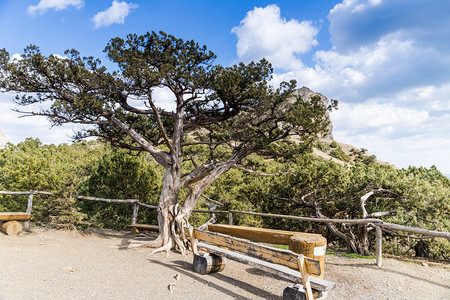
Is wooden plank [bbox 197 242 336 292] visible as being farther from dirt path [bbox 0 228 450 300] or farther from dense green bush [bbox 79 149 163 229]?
dense green bush [bbox 79 149 163 229]

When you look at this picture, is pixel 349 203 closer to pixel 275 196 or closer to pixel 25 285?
pixel 275 196

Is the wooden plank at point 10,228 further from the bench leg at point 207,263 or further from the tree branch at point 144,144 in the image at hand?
the bench leg at point 207,263

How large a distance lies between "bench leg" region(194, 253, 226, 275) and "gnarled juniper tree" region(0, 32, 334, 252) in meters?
1.82

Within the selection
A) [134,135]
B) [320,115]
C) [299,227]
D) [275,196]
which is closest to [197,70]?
[134,135]

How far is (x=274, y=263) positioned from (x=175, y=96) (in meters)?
5.74

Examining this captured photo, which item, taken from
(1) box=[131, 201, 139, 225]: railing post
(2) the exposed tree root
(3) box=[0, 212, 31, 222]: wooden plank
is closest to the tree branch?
(2) the exposed tree root

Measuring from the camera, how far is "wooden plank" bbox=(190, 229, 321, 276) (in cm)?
335

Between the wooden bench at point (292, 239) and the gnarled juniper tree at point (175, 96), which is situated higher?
the gnarled juniper tree at point (175, 96)

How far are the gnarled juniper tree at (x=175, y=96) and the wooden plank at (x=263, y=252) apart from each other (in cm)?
224

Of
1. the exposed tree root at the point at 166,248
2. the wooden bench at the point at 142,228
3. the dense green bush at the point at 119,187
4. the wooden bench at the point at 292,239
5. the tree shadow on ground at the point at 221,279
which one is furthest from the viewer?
the dense green bush at the point at 119,187

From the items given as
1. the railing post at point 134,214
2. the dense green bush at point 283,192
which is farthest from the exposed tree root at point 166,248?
the railing post at point 134,214

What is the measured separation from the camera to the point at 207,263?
4938 millimetres

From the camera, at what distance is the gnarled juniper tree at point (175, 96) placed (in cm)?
672

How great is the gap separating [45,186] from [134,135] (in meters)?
4.72
